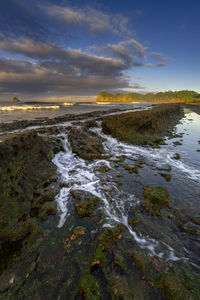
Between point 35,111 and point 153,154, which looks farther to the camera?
point 35,111

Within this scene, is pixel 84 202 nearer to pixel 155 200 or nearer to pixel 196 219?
pixel 155 200

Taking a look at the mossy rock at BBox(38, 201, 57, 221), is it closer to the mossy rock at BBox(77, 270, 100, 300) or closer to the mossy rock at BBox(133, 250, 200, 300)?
the mossy rock at BBox(77, 270, 100, 300)

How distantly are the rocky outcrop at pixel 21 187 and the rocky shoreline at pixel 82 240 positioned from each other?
0.10ft

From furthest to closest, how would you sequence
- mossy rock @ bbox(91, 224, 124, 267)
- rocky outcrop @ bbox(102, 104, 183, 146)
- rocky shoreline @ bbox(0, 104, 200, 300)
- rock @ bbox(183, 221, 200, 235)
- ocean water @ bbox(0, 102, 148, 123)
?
ocean water @ bbox(0, 102, 148, 123) < rocky outcrop @ bbox(102, 104, 183, 146) < rock @ bbox(183, 221, 200, 235) < mossy rock @ bbox(91, 224, 124, 267) < rocky shoreline @ bbox(0, 104, 200, 300)

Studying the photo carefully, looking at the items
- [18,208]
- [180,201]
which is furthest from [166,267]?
[18,208]

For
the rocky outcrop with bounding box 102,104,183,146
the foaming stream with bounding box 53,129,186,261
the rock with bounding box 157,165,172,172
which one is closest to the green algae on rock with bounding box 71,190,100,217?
the foaming stream with bounding box 53,129,186,261

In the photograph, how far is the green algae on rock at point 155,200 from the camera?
590 centimetres

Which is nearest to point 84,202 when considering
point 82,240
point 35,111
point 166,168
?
point 82,240

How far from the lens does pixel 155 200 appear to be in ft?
20.8

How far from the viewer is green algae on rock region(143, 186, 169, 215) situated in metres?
5.90

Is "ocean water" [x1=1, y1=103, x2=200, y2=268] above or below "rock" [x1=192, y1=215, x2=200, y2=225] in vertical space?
below

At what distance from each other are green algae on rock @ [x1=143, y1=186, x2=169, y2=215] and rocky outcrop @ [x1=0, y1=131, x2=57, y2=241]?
14.6ft

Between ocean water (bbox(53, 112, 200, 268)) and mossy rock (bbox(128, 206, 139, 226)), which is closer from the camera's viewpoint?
ocean water (bbox(53, 112, 200, 268))

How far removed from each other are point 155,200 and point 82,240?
391cm
